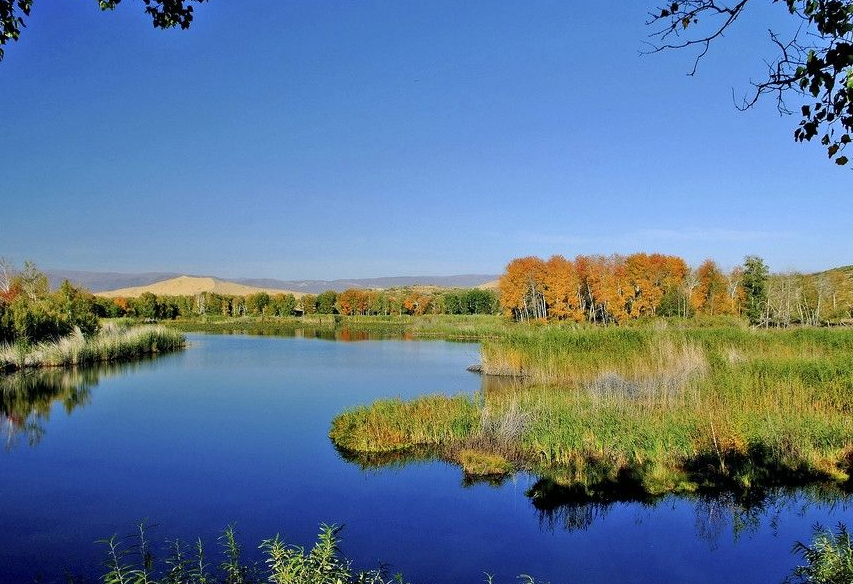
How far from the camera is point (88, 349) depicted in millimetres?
28719

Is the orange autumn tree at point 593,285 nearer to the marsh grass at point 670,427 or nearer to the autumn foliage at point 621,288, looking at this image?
the autumn foliage at point 621,288

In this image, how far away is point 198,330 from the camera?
6309 cm

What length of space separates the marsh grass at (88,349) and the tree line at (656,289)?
36100 millimetres

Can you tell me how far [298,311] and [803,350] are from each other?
78752 millimetres

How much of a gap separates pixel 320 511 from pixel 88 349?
2401cm

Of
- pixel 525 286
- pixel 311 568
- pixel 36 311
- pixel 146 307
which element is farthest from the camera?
pixel 146 307

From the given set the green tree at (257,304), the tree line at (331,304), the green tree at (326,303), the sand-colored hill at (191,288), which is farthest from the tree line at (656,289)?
the sand-colored hill at (191,288)

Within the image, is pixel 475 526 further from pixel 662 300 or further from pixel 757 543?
pixel 662 300

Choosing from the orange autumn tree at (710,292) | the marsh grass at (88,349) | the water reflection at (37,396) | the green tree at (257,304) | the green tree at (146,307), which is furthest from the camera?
the green tree at (257,304)

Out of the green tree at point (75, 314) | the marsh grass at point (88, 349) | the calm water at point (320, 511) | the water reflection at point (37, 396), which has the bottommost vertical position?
the calm water at point (320, 511)

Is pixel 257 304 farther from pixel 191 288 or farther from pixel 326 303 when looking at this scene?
pixel 191 288

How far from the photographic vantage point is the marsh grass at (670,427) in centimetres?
1041

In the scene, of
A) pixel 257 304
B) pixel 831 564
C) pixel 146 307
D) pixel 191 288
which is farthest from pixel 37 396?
pixel 191 288

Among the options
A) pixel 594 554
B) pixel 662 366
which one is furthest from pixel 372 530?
pixel 662 366
